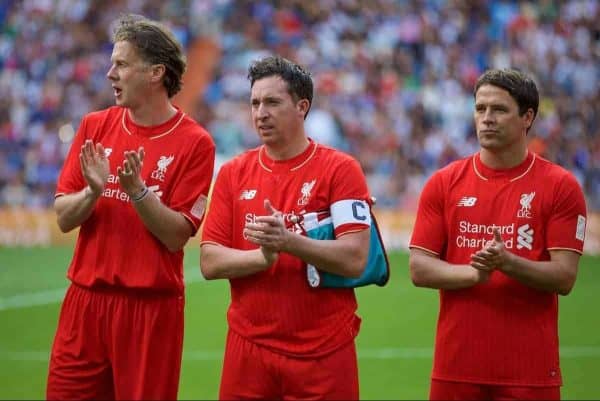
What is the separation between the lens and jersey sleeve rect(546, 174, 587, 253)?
5.53 m

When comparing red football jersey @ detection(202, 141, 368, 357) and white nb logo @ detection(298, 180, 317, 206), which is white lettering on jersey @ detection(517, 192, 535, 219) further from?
white nb logo @ detection(298, 180, 317, 206)

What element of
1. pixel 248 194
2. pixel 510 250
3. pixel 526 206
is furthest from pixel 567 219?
pixel 248 194

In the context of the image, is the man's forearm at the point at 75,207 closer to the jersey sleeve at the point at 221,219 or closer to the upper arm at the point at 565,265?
the jersey sleeve at the point at 221,219

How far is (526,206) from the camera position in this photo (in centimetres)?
560

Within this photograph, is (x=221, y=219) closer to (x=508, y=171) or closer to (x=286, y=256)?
(x=286, y=256)

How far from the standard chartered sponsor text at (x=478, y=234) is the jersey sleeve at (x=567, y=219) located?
0.64ft

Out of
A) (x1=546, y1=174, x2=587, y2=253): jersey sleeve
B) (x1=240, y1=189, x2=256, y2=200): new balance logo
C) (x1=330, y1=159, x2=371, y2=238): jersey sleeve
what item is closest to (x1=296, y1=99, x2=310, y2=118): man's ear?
(x1=330, y1=159, x2=371, y2=238): jersey sleeve

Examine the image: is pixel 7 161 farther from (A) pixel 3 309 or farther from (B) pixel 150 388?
(B) pixel 150 388

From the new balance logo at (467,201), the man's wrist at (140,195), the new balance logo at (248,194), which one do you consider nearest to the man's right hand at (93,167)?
the man's wrist at (140,195)

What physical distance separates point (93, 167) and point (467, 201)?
1.90 metres

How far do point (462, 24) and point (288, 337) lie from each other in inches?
810

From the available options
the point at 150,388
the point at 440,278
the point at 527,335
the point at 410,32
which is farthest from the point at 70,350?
the point at 410,32

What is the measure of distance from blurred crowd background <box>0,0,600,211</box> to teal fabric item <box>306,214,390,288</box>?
15.5 metres

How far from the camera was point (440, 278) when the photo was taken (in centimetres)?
555
